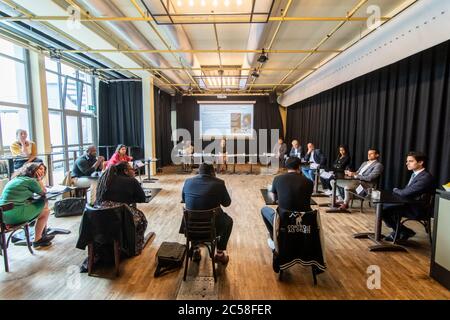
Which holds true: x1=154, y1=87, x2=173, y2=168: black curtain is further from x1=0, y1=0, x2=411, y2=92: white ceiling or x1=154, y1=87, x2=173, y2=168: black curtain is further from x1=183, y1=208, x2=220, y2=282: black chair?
x1=183, y1=208, x2=220, y2=282: black chair

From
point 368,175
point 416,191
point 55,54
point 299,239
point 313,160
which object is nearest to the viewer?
point 299,239

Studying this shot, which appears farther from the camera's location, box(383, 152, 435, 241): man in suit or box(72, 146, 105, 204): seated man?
box(72, 146, 105, 204): seated man

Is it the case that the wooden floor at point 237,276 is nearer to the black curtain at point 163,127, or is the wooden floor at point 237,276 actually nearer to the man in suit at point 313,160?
the man in suit at point 313,160

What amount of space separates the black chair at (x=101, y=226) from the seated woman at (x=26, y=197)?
92 centimetres

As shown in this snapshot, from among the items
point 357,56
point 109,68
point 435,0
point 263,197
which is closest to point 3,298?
point 263,197

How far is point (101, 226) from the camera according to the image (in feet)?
7.76

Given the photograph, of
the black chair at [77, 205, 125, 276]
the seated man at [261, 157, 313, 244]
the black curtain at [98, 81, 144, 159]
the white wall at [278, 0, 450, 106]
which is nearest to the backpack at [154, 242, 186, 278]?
the black chair at [77, 205, 125, 276]

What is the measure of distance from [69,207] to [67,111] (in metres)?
3.22

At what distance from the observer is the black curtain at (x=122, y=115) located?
7737 mm

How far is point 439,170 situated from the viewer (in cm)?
338

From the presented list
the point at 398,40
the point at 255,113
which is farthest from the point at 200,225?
the point at 255,113

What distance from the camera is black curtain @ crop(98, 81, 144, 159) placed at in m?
7.74

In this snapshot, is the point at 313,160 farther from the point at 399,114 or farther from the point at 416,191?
the point at 416,191

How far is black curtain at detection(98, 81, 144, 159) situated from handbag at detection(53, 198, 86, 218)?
351 centimetres
